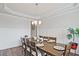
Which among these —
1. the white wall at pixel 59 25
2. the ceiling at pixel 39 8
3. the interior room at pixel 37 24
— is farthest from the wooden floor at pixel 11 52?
the ceiling at pixel 39 8

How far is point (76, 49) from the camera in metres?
1.17

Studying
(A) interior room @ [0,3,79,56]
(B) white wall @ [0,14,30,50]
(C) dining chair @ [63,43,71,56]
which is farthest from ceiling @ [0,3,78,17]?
(C) dining chair @ [63,43,71,56]

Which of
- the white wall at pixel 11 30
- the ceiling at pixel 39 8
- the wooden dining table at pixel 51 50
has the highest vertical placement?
the ceiling at pixel 39 8

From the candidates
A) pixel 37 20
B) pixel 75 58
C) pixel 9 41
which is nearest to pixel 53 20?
pixel 37 20

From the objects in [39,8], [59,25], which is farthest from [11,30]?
[59,25]

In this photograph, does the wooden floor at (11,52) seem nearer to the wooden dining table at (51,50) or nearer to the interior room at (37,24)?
the interior room at (37,24)

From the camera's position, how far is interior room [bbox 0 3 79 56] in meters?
1.06

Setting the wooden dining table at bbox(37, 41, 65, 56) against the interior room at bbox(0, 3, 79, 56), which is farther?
the wooden dining table at bbox(37, 41, 65, 56)

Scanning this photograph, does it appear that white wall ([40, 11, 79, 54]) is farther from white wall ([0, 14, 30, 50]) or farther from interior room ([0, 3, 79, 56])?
white wall ([0, 14, 30, 50])

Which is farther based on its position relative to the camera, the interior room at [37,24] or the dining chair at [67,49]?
the dining chair at [67,49]

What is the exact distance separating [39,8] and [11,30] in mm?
490

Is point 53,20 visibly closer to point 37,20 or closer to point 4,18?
point 37,20

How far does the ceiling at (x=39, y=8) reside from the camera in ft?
3.43

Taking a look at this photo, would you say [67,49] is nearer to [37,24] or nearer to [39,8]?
[37,24]
